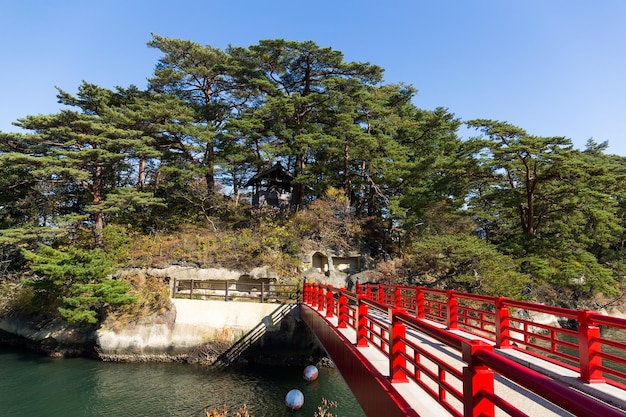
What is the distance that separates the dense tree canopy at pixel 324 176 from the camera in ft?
59.0

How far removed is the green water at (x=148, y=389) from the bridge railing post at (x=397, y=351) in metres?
7.46

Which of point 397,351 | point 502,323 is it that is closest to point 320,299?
point 502,323

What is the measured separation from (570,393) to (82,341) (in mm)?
19315

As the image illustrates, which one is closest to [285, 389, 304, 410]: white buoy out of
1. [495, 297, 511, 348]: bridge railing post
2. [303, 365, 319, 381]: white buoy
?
[303, 365, 319, 381]: white buoy

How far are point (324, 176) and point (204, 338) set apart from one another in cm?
1391

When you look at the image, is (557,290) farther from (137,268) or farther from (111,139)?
(111,139)

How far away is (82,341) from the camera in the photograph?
16031 millimetres

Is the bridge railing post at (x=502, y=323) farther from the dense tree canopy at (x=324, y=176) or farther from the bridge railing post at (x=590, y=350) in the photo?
the dense tree canopy at (x=324, y=176)

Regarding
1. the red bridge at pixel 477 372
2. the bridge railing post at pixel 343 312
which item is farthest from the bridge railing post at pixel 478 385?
the bridge railing post at pixel 343 312

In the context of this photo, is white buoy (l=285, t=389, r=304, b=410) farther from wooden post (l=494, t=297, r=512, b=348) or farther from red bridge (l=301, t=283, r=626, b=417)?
wooden post (l=494, t=297, r=512, b=348)

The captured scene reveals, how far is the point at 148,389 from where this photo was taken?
12250 mm

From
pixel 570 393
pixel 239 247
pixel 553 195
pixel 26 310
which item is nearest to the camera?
pixel 570 393

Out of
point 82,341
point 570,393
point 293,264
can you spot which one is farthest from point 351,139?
point 570,393

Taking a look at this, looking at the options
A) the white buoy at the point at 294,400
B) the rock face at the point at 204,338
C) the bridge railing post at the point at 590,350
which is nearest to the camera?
the bridge railing post at the point at 590,350
